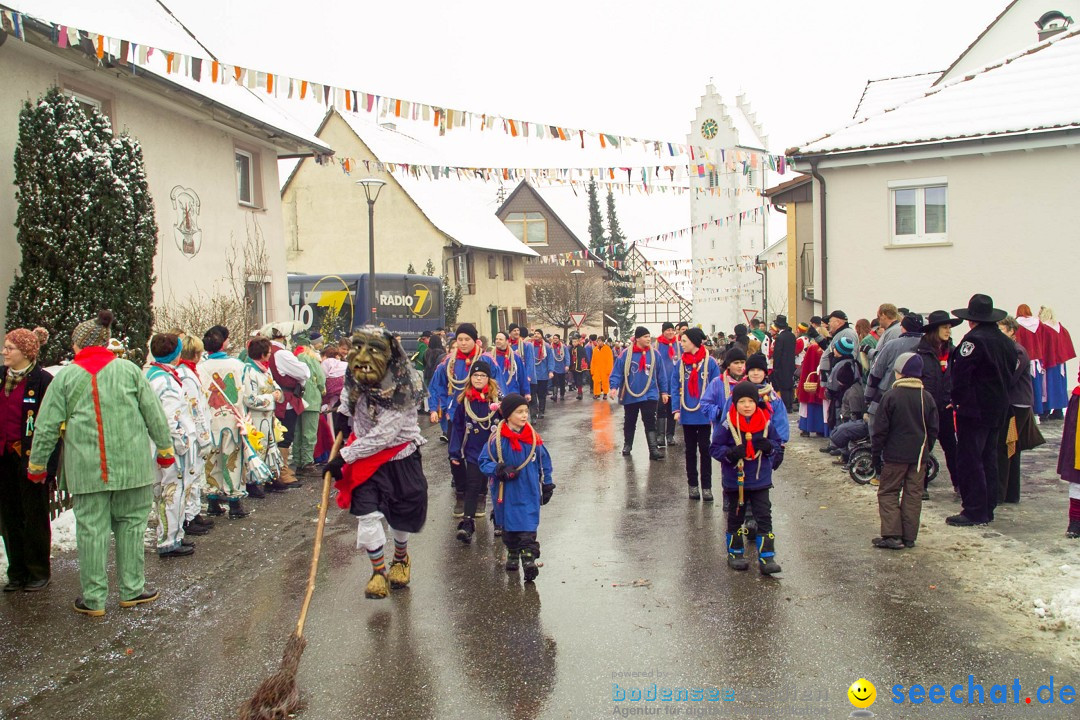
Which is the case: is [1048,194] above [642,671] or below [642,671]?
above

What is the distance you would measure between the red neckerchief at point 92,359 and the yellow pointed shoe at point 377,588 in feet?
7.80

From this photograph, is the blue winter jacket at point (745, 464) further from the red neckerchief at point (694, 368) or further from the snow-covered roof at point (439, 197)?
the snow-covered roof at point (439, 197)

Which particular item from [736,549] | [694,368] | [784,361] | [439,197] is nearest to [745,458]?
[736,549]

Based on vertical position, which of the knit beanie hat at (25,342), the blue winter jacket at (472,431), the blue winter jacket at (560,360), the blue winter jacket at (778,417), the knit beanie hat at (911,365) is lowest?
the blue winter jacket at (560,360)

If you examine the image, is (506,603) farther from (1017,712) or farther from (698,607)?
(1017,712)

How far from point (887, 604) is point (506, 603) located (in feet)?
8.23

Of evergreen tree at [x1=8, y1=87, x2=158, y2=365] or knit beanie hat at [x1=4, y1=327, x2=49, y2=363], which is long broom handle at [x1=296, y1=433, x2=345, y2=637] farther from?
evergreen tree at [x1=8, y1=87, x2=158, y2=365]

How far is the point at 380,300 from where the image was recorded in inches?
1037

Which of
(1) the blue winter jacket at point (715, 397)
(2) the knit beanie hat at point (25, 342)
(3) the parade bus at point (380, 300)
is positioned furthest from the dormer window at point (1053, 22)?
(2) the knit beanie hat at point (25, 342)

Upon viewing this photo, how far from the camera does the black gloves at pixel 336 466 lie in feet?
21.4

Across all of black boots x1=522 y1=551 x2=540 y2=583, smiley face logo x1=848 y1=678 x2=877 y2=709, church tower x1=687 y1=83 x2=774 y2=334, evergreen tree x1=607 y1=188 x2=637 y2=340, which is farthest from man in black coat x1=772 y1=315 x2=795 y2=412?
church tower x1=687 y1=83 x2=774 y2=334

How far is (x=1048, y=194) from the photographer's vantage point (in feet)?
56.9

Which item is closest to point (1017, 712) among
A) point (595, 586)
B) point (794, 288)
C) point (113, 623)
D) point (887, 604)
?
point (887, 604)

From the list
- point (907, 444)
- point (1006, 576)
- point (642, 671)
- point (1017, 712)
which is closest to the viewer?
point (1017, 712)
